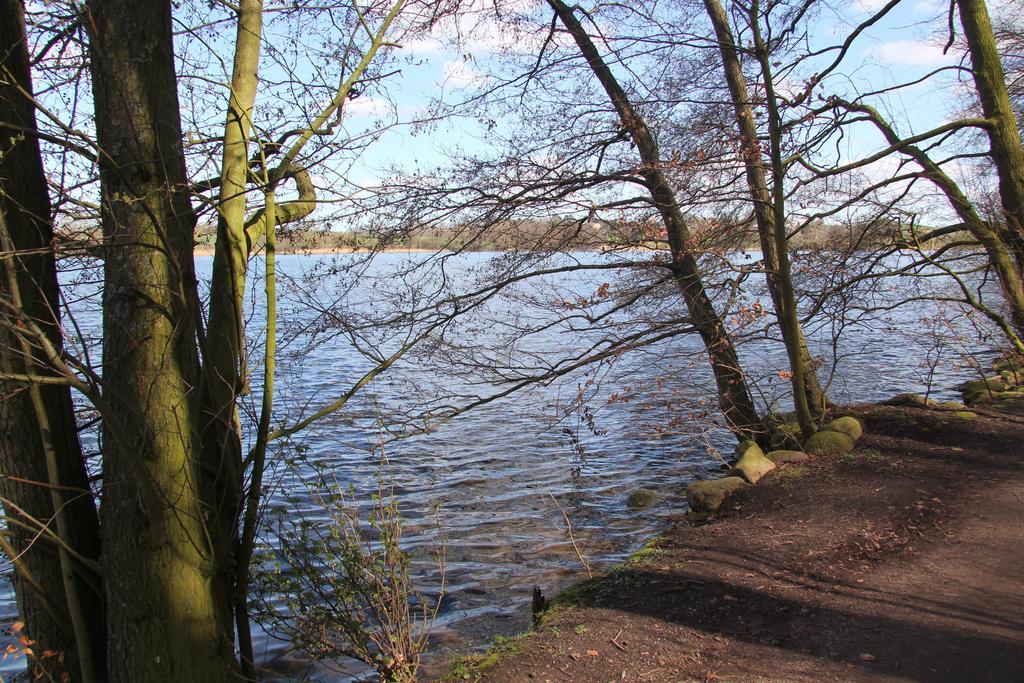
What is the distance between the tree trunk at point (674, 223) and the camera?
993cm

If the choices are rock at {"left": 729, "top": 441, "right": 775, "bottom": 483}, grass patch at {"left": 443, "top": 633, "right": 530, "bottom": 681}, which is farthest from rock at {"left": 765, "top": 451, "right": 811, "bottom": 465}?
grass patch at {"left": 443, "top": 633, "right": 530, "bottom": 681}

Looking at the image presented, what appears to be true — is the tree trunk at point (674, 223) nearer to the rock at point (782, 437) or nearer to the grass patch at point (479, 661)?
the rock at point (782, 437)

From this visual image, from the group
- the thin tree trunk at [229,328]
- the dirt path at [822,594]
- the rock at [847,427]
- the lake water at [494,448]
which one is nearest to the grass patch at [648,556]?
the dirt path at [822,594]

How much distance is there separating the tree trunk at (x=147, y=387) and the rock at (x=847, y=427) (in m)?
8.09

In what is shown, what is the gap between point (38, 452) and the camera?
4.75 m

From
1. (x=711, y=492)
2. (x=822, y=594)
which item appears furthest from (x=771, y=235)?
(x=822, y=594)

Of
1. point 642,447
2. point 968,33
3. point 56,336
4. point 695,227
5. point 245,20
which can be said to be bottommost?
point 642,447

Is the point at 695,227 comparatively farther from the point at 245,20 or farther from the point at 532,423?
the point at 245,20

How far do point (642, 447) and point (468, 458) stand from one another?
3077mm

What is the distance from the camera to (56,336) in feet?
15.9

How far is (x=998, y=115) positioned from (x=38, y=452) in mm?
12370

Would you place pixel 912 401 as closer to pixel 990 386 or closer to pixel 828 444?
pixel 990 386

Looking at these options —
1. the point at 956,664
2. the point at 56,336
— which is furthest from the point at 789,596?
the point at 56,336

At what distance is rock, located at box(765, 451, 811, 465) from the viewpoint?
31.3 ft
